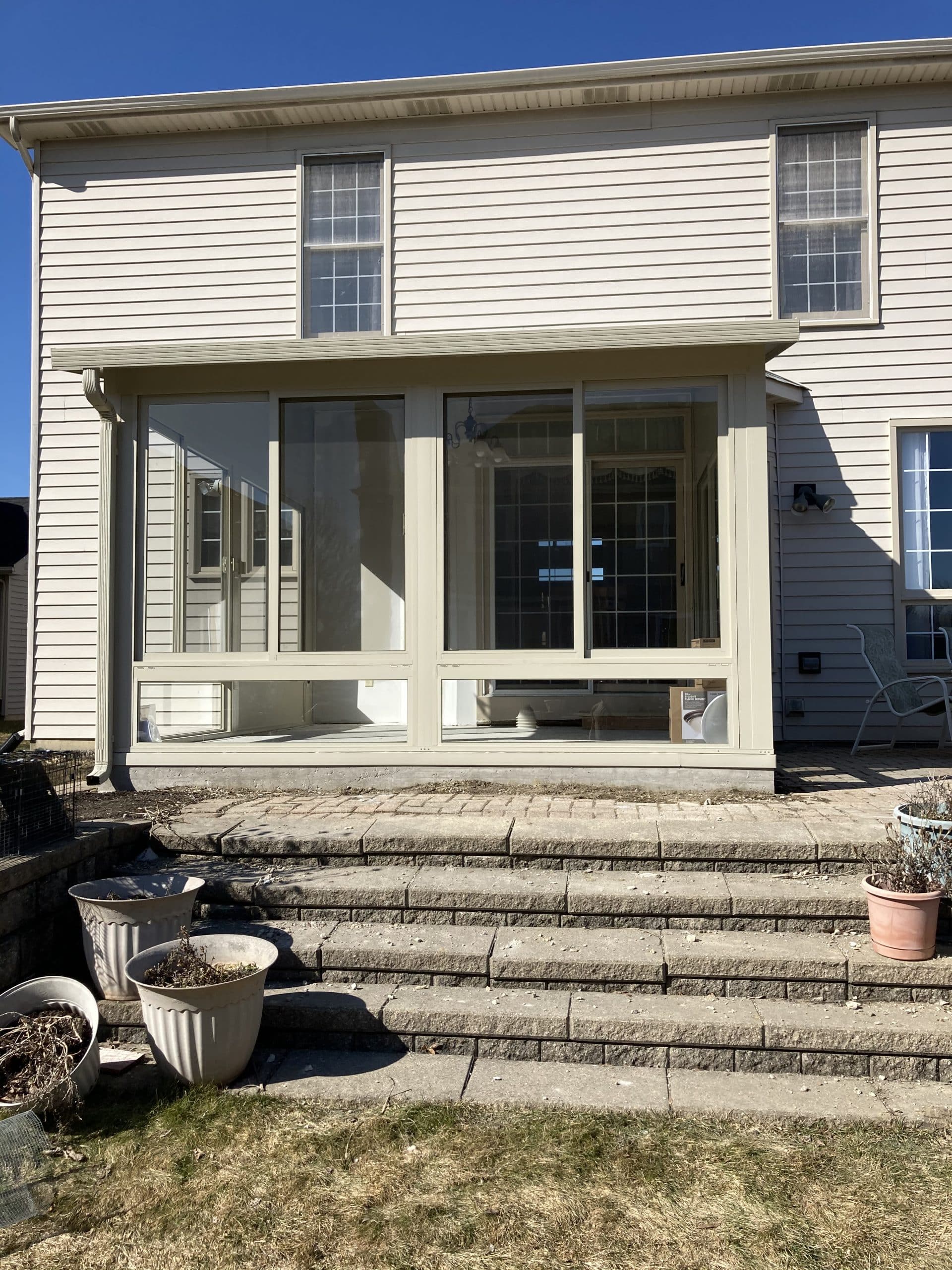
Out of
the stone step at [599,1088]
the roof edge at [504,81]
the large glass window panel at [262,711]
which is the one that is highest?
the roof edge at [504,81]

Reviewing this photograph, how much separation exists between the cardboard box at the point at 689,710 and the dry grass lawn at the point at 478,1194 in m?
2.80

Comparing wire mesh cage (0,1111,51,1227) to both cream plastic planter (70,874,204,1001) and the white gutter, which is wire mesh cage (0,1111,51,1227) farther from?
the white gutter

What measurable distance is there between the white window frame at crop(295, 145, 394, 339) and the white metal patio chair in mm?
4737

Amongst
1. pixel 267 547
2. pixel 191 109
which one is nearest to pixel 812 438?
pixel 267 547

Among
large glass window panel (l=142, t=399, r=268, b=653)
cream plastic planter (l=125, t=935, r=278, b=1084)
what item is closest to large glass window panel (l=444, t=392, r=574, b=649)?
large glass window panel (l=142, t=399, r=268, b=653)

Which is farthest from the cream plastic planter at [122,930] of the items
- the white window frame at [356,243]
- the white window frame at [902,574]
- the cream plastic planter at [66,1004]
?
the white window frame at [902,574]

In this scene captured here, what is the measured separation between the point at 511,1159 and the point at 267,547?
13.6 ft

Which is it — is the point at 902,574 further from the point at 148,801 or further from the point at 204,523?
the point at 148,801

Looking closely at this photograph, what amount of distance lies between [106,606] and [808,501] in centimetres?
541

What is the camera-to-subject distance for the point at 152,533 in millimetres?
5914

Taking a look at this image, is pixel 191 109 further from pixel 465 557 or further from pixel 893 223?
pixel 893 223

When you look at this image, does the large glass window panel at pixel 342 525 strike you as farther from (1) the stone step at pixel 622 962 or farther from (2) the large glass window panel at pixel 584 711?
(1) the stone step at pixel 622 962

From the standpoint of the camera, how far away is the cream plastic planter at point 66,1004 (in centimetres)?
303

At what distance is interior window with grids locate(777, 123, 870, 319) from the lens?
7.66 meters
